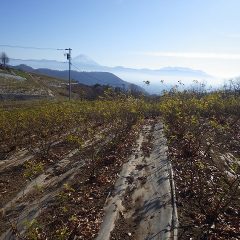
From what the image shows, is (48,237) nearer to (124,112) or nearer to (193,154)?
(193,154)

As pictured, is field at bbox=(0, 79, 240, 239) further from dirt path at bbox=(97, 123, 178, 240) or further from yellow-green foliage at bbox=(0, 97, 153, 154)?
dirt path at bbox=(97, 123, 178, 240)

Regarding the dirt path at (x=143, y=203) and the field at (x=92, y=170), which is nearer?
the dirt path at (x=143, y=203)

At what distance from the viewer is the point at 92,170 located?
11.5 meters

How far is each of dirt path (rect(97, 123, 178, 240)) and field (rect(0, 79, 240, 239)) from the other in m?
0.20

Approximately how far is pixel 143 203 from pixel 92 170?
276cm

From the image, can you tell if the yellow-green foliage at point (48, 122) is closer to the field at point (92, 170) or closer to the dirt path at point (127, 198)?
the field at point (92, 170)

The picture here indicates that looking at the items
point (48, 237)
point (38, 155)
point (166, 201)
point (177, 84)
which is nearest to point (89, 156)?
point (38, 155)

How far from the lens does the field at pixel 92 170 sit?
26.2 ft

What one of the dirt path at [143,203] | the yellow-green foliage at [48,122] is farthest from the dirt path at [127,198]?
the yellow-green foliage at [48,122]

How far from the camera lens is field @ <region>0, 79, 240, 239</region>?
8.00 meters

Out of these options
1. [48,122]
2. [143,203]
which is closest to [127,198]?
[143,203]

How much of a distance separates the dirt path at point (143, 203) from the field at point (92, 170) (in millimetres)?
202

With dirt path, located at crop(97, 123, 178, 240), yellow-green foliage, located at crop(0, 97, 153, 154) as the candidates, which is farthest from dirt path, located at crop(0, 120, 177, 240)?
yellow-green foliage, located at crop(0, 97, 153, 154)

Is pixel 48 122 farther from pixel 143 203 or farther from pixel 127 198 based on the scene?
pixel 143 203
